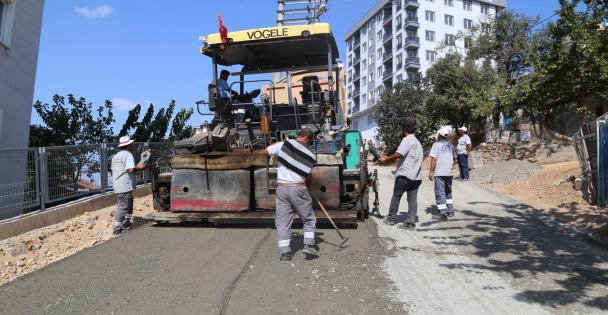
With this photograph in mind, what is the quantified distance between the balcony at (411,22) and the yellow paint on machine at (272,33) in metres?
50.4

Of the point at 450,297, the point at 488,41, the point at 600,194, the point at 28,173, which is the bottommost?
the point at 450,297

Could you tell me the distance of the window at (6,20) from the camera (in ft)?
33.9

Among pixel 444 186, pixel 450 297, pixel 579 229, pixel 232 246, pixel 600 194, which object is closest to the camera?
pixel 450 297

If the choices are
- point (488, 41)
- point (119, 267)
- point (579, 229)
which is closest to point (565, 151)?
point (579, 229)

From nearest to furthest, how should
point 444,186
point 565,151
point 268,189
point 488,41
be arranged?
point 268,189
point 444,186
point 565,151
point 488,41

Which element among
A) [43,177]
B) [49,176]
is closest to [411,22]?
[49,176]

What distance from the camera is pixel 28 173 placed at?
25.5ft

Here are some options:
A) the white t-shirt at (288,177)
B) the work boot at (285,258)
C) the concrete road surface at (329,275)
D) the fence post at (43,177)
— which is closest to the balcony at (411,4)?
the concrete road surface at (329,275)

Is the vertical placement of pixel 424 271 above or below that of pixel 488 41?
below

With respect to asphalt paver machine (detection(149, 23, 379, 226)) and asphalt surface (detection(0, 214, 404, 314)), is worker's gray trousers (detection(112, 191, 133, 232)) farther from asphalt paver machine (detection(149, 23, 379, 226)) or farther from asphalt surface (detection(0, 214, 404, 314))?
asphalt surface (detection(0, 214, 404, 314))

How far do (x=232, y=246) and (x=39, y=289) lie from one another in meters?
2.23

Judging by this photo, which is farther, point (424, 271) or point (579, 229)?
point (579, 229)

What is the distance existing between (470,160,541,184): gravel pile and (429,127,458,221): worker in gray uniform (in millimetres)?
6075

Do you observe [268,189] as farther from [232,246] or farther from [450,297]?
[450,297]
